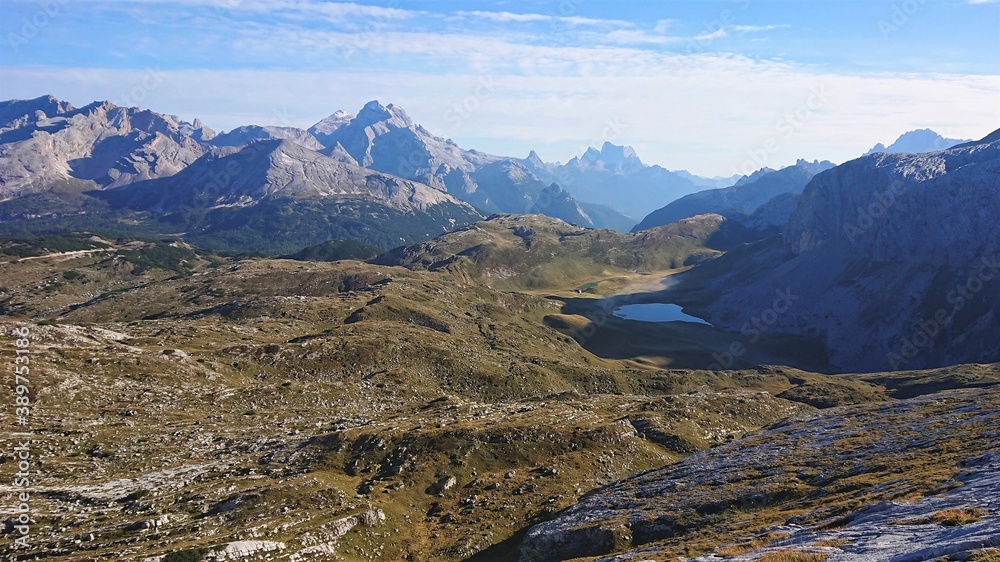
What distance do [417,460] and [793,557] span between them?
6018 cm

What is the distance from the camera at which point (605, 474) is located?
274ft

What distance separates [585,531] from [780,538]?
22.8 metres

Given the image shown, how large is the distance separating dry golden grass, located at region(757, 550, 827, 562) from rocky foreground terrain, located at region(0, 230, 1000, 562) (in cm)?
126

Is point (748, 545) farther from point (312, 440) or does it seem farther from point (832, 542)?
point (312, 440)

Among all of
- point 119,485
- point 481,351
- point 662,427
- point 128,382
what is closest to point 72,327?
point 128,382

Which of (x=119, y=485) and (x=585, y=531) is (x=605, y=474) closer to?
(x=585, y=531)

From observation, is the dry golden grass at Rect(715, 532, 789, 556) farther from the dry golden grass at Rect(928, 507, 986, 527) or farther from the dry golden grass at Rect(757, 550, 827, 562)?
the dry golden grass at Rect(928, 507, 986, 527)

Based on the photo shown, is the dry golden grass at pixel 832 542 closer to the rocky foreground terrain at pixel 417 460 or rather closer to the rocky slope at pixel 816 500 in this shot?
the rocky slope at pixel 816 500

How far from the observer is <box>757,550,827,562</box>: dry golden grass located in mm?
29109

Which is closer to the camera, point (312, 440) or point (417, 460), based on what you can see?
point (417, 460)

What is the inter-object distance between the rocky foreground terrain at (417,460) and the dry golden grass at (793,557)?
126 centimetres

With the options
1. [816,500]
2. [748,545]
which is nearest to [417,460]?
[816,500]

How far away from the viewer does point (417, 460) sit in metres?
81.6

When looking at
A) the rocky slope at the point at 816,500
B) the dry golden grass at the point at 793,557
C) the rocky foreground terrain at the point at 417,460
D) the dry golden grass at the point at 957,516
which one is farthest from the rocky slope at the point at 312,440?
the dry golden grass at the point at 957,516
